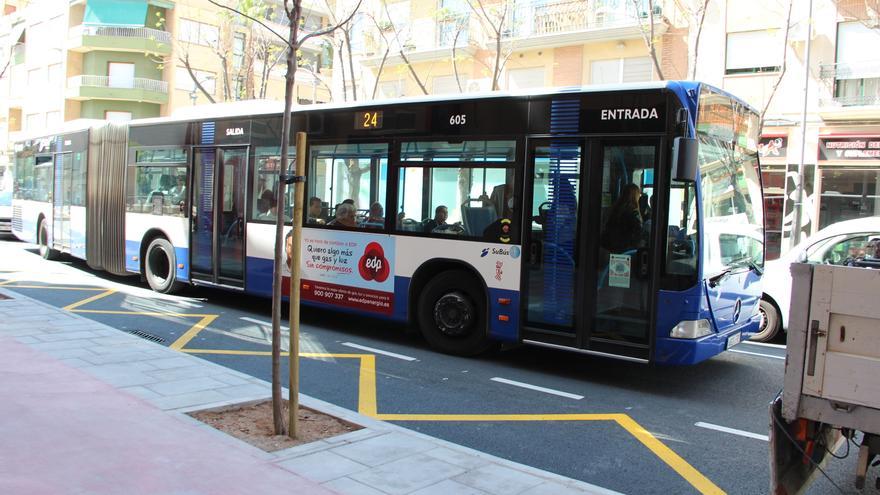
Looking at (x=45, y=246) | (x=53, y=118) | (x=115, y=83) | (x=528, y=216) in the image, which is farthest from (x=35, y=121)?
(x=528, y=216)

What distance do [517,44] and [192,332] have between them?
17703 mm

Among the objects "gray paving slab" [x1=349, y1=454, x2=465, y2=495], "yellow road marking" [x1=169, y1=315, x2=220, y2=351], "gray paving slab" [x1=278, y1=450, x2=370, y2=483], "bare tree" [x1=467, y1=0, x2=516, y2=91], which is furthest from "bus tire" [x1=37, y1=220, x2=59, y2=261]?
"gray paving slab" [x1=349, y1=454, x2=465, y2=495]

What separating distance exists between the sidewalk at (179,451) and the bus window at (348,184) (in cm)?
308

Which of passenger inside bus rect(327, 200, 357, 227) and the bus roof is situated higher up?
the bus roof

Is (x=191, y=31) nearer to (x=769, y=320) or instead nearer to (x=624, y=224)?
(x=769, y=320)

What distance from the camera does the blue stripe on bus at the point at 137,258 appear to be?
464 inches

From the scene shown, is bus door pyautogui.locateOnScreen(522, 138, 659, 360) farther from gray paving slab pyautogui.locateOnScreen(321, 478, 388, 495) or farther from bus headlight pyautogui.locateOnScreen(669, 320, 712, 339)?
gray paving slab pyautogui.locateOnScreen(321, 478, 388, 495)

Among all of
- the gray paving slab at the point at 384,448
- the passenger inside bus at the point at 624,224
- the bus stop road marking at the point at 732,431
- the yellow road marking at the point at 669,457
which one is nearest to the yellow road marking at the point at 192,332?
the gray paving slab at the point at 384,448

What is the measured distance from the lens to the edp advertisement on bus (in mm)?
8977

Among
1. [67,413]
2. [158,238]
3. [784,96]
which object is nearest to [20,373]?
[67,413]

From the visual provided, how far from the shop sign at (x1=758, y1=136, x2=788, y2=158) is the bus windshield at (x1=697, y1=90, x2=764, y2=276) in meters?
13.2

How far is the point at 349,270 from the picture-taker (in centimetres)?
934

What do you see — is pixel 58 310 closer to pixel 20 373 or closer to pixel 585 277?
pixel 20 373

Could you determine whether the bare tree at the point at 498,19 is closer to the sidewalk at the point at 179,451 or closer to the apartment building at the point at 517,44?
the apartment building at the point at 517,44
